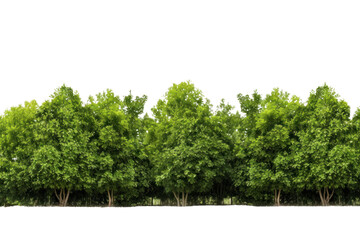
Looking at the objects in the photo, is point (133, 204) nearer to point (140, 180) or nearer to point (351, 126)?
point (140, 180)

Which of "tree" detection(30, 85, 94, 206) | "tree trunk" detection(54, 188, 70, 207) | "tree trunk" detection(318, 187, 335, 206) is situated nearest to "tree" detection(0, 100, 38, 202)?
"tree" detection(30, 85, 94, 206)

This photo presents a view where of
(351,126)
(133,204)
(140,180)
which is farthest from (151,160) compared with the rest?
(351,126)

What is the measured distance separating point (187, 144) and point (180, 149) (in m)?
1.36

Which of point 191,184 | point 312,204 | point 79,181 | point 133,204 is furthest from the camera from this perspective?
point 133,204

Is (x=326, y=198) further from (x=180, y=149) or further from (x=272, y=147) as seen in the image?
(x=180, y=149)

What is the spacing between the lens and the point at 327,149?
41500 millimetres

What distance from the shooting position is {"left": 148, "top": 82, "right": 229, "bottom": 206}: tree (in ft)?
139

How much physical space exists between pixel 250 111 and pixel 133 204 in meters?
19.8

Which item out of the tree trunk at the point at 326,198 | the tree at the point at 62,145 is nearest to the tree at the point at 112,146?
the tree at the point at 62,145

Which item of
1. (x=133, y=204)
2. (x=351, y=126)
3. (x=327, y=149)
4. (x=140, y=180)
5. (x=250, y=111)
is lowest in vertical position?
(x=133, y=204)

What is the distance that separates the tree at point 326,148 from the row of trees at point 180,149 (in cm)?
11

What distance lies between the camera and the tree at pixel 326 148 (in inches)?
1596

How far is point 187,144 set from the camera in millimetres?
43562

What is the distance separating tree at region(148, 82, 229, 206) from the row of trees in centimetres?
12
